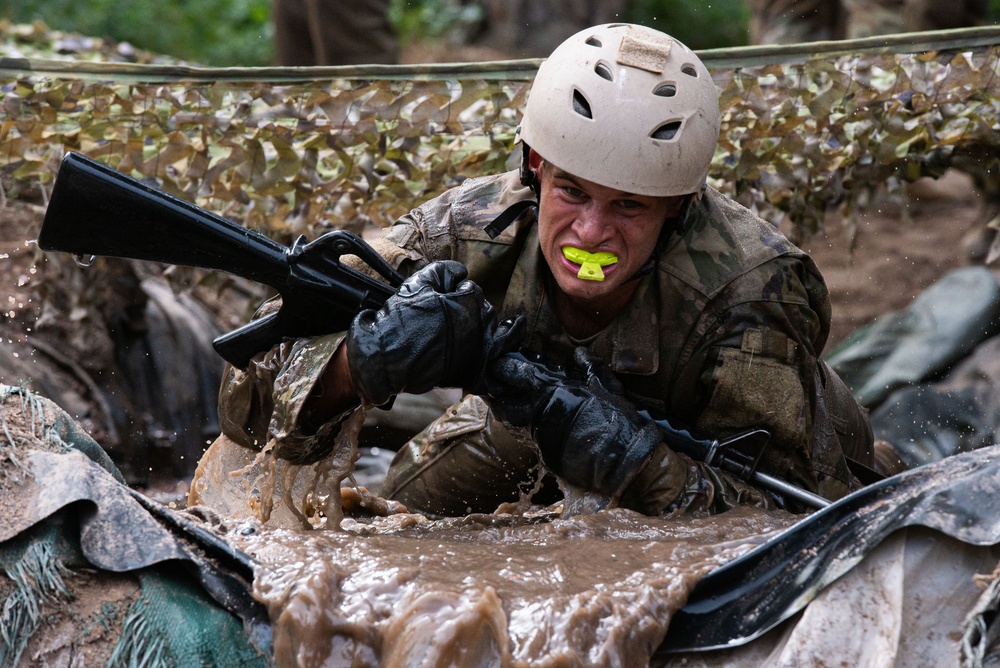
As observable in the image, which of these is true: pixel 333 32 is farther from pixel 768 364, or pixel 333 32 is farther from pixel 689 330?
pixel 768 364

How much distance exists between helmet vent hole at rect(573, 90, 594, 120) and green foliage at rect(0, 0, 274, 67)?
11.0 m

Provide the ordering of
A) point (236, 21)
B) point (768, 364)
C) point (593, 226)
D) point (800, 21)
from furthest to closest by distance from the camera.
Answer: point (236, 21)
point (800, 21)
point (768, 364)
point (593, 226)

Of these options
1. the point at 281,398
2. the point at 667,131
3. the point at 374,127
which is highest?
the point at 667,131

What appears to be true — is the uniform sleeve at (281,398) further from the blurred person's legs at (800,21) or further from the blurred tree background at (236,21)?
the blurred tree background at (236,21)

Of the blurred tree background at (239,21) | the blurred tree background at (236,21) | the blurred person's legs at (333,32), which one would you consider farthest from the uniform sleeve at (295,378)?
the blurred tree background at (236,21)

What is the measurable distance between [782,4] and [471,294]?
26.0 feet

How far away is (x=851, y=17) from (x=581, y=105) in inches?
281

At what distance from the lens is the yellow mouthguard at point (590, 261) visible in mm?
3385

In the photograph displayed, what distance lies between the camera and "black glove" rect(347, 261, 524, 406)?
3.06 metres

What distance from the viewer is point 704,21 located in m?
15.3

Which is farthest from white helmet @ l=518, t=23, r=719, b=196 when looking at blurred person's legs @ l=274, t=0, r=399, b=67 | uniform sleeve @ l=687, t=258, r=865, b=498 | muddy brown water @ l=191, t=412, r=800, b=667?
blurred person's legs @ l=274, t=0, r=399, b=67

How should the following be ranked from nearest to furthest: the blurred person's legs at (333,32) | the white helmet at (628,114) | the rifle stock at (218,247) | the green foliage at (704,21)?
the rifle stock at (218,247)
the white helmet at (628,114)
the blurred person's legs at (333,32)
the green foliage at (704,21)

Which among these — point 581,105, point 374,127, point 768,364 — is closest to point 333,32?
point 374,127

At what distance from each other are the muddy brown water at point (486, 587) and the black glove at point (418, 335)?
39 centimetres
